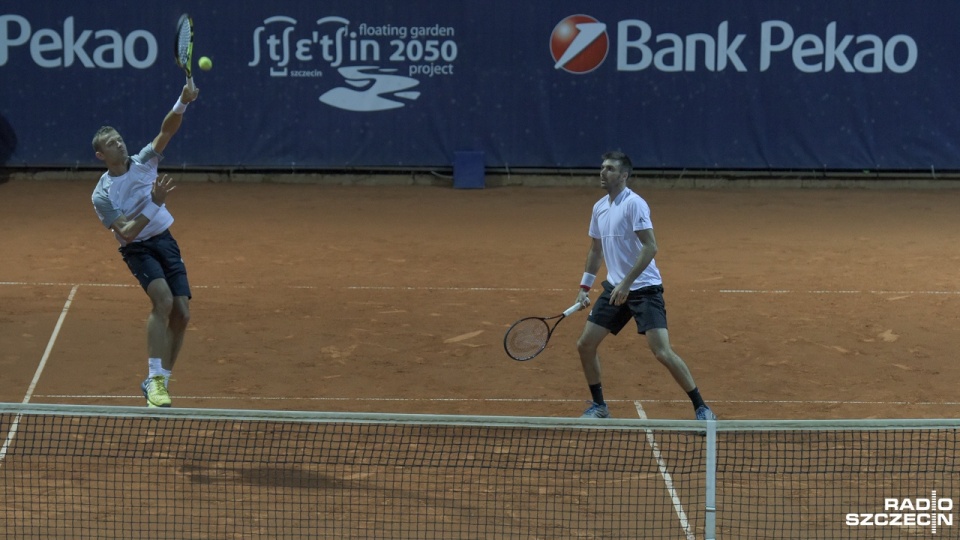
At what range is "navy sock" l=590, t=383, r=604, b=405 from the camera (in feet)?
24.6

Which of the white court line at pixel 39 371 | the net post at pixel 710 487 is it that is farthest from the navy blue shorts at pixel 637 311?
the white court line at pixel 39 371

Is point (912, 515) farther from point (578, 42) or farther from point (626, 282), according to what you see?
point (578, 42)

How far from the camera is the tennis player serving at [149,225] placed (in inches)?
284

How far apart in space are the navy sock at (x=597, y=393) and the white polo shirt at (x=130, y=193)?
2.80m

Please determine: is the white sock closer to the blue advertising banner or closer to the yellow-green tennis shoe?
the yellow-green tennis shoe

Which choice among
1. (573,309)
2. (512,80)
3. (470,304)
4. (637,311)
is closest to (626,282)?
(637,311)

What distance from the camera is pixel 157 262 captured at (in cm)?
743

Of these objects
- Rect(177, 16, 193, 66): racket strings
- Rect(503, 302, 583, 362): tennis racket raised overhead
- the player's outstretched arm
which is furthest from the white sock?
Rect(503, 302, 583, 362): tennis racket raised overhead

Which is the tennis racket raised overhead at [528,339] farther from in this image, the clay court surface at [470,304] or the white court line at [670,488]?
the white court line at [670,488]

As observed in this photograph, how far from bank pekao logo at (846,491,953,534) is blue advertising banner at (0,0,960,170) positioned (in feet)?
37.1

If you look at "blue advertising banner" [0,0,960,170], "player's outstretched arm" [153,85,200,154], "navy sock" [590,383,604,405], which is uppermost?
"blue advertising banner" [0,0,960,170]

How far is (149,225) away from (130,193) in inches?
8.6

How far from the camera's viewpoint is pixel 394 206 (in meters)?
16.0

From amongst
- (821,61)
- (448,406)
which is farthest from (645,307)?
(821,61)
